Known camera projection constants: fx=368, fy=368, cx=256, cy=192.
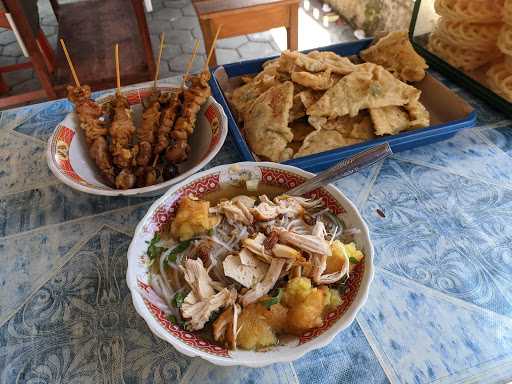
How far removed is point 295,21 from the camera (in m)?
2.42

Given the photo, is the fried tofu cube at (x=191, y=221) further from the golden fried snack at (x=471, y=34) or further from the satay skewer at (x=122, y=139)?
the golden fried snack at (x=471, y=34)

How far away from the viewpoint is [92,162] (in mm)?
1034

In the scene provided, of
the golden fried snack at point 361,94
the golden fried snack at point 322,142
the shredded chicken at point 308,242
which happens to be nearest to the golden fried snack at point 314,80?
the golden fried snack at point 361,94

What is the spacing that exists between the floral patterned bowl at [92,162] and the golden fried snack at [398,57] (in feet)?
2.37

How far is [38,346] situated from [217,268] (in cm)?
40

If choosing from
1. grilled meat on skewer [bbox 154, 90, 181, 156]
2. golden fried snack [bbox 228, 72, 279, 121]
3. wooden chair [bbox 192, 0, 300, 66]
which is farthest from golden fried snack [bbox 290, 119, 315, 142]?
wooden chair [bbox 192, 0, 300, 66]

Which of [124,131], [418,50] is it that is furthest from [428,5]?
[124,131]

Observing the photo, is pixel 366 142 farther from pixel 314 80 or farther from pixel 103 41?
pixel 103 41

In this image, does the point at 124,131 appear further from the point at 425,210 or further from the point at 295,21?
the point at 295,21

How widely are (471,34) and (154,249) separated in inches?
51.1

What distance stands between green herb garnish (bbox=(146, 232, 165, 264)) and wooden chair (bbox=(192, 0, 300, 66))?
1636mm

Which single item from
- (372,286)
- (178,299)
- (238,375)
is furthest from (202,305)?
(372,286)

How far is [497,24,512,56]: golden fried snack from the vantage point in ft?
3.87

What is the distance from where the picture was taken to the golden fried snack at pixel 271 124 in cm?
111
